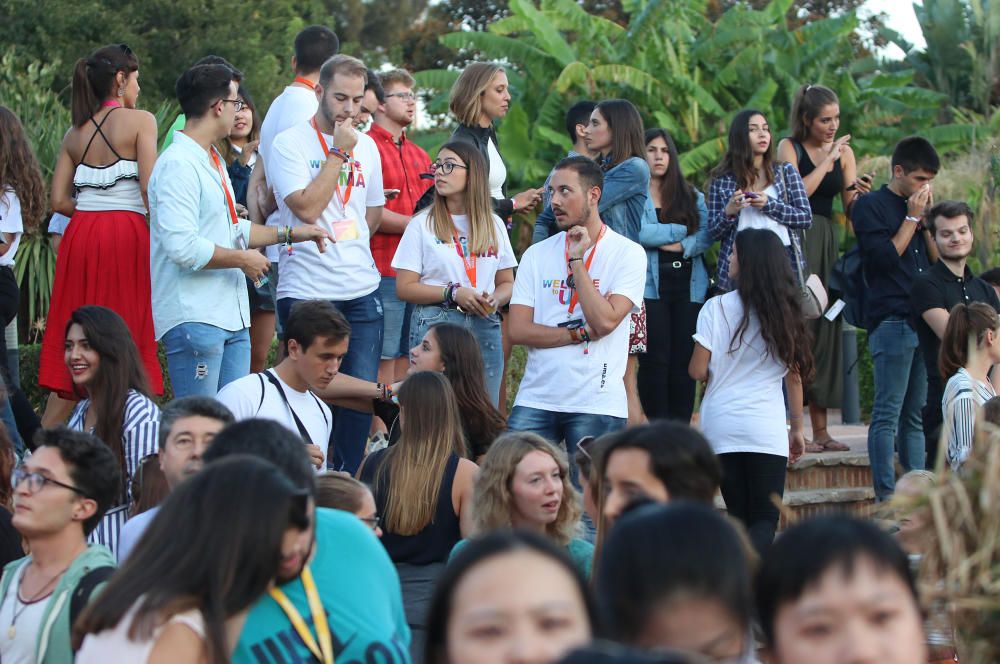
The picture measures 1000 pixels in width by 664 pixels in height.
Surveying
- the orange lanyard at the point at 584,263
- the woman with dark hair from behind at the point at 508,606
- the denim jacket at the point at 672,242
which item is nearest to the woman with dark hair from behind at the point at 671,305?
the denim jacket at the point at 672,242

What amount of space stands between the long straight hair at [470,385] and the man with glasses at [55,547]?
241cm

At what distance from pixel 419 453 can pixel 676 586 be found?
372cm

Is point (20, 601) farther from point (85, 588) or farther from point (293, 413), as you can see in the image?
point (293, 413)

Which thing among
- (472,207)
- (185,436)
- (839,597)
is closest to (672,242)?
(472,207)

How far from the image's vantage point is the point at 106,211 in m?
7.61

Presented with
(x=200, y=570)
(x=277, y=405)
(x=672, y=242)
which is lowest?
(x=200, y=570)

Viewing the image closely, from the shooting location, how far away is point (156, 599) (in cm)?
313

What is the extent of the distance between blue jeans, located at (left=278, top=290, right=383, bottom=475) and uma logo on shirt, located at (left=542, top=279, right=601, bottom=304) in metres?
1.12

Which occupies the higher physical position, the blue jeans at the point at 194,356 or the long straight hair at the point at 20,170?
the long straight hair at the point at 20,170

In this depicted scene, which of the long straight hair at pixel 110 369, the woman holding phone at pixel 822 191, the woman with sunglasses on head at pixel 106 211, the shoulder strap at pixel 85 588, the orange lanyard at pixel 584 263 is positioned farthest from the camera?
the woman holding phone at pixel 822 191

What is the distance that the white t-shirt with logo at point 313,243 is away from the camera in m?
7.80

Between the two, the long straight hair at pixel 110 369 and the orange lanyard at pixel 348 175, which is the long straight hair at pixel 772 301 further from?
the long straight hair at pixel 110 369

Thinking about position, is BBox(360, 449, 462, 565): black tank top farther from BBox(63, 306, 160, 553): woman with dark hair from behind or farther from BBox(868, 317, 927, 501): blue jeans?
BBox(868, 317, 927, 501): blue jeans

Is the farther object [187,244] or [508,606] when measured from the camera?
[187,244]
